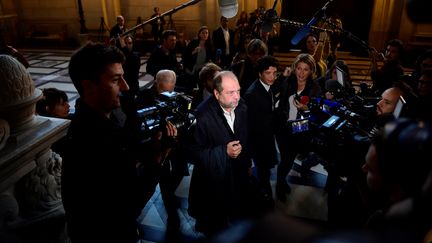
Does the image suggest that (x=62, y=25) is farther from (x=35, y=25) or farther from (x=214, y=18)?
(x=214, y=18)

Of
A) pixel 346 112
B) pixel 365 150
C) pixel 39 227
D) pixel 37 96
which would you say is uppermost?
pixel 37 96

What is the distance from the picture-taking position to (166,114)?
6.69 feet

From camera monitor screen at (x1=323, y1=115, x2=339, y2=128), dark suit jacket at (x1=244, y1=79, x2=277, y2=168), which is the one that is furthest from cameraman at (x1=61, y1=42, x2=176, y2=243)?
dark suit jacket at (x1=244, y1=79, x2=277, y2=168)

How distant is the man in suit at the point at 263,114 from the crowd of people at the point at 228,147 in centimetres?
1

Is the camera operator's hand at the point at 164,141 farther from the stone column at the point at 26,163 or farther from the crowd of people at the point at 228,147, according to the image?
the stone column at the point at 26,163

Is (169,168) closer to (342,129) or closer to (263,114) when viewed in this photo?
(263,114)

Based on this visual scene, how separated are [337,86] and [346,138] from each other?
2.49ft

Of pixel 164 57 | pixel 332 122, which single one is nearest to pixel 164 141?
pixel 332 122

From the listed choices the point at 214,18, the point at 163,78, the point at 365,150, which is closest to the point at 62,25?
the point at 214,18

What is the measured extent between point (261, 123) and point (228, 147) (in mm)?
782

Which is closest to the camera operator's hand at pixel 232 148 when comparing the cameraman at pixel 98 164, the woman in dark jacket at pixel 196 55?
the cameraman at pixel 98 164

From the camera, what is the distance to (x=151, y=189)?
61.9 inches

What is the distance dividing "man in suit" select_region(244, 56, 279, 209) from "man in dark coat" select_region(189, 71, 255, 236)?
0.40m

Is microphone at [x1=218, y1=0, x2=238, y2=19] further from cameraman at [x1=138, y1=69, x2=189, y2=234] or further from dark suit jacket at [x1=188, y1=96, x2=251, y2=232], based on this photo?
dark suit jacket at [x1=188, y1=96, x2=251, y2=232]
